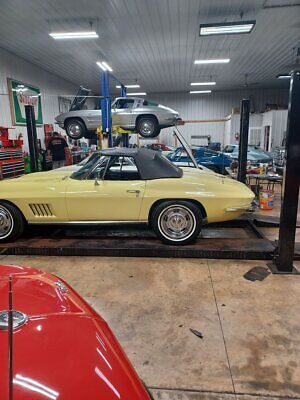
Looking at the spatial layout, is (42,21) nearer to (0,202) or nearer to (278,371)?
(0,202)

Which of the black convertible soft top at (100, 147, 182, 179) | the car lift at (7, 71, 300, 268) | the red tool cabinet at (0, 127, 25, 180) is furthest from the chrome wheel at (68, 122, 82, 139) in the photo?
the black convertible soft top at (100, 147, 182, 179)

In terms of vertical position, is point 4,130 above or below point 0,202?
above

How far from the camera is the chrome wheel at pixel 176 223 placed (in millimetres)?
4004

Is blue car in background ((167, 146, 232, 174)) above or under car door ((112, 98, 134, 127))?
under

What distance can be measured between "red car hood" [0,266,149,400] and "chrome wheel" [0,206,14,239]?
2.98 meters

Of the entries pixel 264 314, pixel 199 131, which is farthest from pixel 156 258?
pixel 199 131

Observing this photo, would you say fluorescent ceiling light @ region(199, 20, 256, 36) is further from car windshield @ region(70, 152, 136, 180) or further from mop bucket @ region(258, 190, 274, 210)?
car windshield @ region(70, 152, 136, 180)

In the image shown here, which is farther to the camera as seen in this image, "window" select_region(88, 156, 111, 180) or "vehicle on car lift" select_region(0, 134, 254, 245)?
"window" select_region(88, 156, 111, 180)

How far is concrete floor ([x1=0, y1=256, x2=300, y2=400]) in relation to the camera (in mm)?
1971

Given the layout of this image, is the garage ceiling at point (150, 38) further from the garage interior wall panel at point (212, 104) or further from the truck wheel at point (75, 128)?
the garage interior wall panel at point (212, 104)

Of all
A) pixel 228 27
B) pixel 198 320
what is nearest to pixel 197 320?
pixel 198 320

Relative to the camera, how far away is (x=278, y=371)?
2.04 metres

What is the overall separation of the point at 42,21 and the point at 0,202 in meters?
6.65

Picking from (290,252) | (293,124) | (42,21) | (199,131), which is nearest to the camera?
(293,124)
